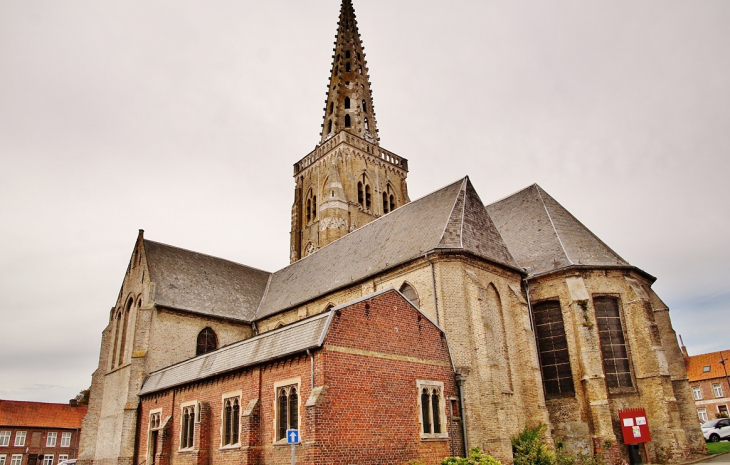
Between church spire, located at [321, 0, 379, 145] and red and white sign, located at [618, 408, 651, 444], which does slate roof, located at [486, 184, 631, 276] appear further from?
church spire, located at [321, 0, 379, 145]

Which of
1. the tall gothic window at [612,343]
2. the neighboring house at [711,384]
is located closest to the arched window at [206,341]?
the tall gothic window at [612,343]

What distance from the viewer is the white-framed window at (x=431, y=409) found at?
16750mm

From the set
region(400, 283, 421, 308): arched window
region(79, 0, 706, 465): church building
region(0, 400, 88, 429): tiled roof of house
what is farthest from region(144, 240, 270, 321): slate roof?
region(0, 400, 88, 429): tiled roof of house

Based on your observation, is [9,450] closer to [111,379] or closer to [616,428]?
[111,379]

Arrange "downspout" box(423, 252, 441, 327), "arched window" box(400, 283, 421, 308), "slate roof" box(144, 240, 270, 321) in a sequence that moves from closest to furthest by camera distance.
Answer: "downspout" box(423, 252, 441, 327) → "arched window" box(400, 283, 421, 308) → "slate roof" box(144, 240, 270, 321)

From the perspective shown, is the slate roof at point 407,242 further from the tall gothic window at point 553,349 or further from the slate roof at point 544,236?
the tall gothic window at point 553,349

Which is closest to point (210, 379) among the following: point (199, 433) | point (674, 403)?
point (199, 433)

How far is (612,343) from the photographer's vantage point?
2228 cm

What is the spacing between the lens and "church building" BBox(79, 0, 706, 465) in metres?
15.8

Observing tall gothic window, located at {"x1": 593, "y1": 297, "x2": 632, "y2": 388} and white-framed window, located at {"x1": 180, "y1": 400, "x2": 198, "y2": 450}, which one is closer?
white-framed window, located at {"x1": 180, "y1": 400, "x2": 198, "y2": 450}

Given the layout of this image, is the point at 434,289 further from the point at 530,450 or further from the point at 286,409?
the point at 286,409

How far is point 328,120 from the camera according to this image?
156ft

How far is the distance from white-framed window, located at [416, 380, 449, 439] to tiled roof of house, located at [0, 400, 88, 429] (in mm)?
49252

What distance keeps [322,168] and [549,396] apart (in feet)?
91.9
